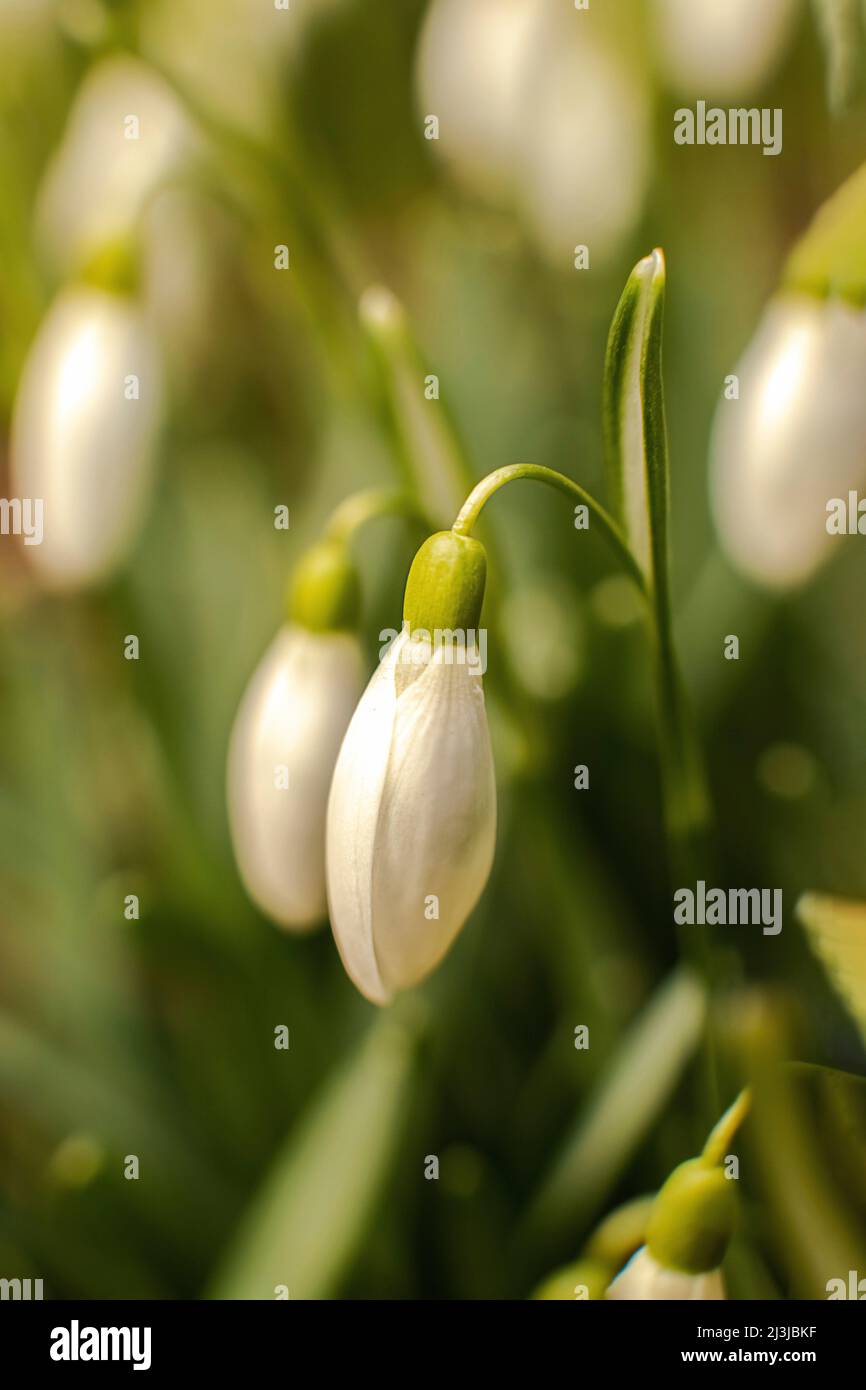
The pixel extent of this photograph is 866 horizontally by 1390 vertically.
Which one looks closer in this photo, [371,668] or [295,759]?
[295,759]

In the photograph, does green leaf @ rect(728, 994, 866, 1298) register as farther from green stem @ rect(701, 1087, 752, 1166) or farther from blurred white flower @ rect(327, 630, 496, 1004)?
blurred white flower @ rect(327, 630, 496, 1004)

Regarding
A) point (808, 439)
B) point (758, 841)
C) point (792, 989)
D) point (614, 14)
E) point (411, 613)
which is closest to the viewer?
point (411, 613)

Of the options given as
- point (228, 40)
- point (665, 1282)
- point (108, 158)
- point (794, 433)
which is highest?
point (228, 40)

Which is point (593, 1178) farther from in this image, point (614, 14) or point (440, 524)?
point (614, 14)

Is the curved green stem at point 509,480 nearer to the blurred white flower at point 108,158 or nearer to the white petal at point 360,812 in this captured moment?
the white petal at point 360,812

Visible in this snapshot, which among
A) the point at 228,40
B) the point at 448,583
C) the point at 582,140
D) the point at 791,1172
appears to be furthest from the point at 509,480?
the point at 228,40

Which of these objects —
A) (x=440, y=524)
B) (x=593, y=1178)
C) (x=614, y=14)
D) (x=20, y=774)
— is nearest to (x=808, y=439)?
(x=440, y=524)

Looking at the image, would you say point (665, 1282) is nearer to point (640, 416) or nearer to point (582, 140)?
point (640, 416)
